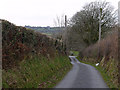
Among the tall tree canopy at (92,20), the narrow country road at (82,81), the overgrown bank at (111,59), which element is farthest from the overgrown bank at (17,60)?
the tall tree canopy at (92,20)

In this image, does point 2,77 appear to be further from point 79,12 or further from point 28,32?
point 79,12

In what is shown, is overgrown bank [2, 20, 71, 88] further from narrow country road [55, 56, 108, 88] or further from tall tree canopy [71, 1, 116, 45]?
tall tree canopy [71, 1, 116, 45]

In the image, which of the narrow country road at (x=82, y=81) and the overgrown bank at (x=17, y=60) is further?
the narrow country road at (x=82, y=81)

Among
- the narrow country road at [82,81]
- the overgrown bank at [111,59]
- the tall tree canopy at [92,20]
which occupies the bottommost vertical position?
the narrow country road at [82,81]

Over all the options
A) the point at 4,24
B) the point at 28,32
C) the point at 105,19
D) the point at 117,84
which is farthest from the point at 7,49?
the point at 105,19

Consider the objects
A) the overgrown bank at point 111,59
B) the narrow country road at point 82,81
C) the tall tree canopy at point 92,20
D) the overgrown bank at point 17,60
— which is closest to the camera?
the overgrown bank at point 17,60

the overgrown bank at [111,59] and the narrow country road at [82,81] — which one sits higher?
the overgrown bank at [111,59]

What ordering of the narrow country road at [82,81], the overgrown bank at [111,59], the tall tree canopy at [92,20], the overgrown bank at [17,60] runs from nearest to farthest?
the overgrown bank at [17,60] < the narrow country road at [82,81] < the overgrown bank at [111,59] < the tall tree canopy at [92,20]

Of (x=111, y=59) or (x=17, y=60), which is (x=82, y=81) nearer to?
(x=17, y=60)

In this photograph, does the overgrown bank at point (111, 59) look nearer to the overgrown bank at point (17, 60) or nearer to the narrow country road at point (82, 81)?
the narrow country road at point (82, 81)

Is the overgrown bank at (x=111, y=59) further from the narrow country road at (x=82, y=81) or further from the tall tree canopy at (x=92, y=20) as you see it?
the tall tree canopy at (x=92, y=20)

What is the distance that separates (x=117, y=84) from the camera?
11.5 meters

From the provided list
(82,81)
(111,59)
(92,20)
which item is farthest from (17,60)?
(92,20)

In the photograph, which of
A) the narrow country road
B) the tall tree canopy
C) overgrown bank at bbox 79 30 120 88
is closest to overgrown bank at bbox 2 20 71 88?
the narrow country road
